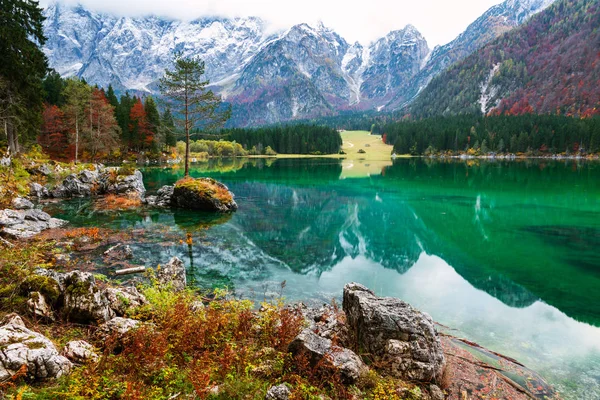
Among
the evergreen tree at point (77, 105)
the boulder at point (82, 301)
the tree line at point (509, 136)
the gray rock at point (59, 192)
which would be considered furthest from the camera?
the tree line at point (509, 136)

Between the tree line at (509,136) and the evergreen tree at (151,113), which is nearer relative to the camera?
the evergreen tree at (151,113)

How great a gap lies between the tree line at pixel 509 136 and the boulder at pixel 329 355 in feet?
547

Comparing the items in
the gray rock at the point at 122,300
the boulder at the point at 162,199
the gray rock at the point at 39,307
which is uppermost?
the gray rock at the point at 39,307

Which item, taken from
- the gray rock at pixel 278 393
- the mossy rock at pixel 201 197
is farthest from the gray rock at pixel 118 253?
the mossy rock at pixel 201 197

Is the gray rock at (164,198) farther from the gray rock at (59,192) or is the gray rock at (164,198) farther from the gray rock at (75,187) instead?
the gray rock at (59,192)

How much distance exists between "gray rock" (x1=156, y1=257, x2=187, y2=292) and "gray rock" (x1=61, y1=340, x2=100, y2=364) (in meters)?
5.54

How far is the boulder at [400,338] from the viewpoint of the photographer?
8289 mm

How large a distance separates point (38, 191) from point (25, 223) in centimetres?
1832

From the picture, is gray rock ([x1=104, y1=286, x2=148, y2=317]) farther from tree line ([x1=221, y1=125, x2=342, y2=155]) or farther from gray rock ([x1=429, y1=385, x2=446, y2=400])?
tree line ([x1=221, y1=125, x2=342, y2=155])

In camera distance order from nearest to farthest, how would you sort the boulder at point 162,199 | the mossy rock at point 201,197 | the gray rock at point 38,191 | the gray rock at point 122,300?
the gray rock at point 122,300, the mossy rock at point 201,197, the gray rock at point 38,191, the boulder at point 162,199

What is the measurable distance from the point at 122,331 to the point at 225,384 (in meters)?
3.03

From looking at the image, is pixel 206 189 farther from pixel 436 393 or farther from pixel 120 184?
pixel 436 393

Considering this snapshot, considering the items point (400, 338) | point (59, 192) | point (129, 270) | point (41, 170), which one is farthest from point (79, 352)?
point (41, 170)

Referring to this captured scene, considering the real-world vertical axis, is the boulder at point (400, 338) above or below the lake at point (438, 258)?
above
